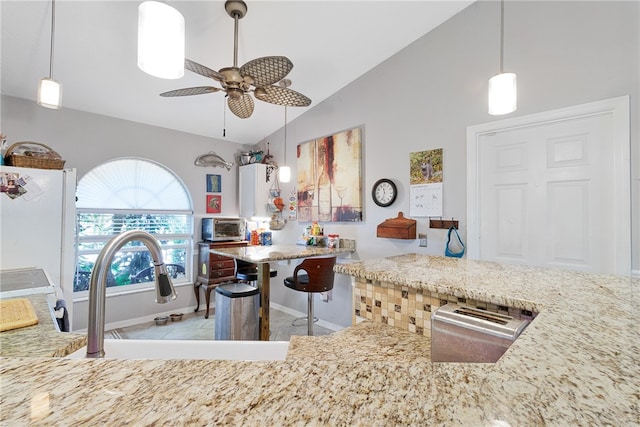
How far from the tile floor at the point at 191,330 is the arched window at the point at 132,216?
54cm

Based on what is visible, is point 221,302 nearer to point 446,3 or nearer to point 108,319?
point 108,319

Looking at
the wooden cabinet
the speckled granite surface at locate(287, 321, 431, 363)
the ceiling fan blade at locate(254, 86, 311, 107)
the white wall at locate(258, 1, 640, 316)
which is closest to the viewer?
the speckled granite surface at locate(287, 321, 431, 363)

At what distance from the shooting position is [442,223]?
2688 millimetres

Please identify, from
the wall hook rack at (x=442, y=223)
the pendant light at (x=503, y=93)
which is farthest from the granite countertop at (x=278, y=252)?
the pendant light at (x=503, y=93)

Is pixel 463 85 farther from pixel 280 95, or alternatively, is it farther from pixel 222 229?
pixel 222 229

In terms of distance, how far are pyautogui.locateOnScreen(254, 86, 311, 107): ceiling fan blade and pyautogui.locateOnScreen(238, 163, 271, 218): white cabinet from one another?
6.95ft

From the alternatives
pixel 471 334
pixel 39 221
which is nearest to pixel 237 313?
pixel 39 221

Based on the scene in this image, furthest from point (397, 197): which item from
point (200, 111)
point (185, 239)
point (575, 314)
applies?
point (185, 239)

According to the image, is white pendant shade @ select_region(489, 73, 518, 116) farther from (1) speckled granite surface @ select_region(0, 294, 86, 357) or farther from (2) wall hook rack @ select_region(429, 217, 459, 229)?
(1) speckled granite surface @ select_region(0, 294, 86, 357)

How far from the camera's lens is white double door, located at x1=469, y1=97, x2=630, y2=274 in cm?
196

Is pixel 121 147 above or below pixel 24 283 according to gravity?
above

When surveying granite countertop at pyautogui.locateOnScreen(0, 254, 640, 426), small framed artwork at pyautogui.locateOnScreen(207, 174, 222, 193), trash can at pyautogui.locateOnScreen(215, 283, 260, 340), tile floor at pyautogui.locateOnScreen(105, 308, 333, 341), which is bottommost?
tile floor at pyautogui.locateOnScreen(105, 308, 333, 341)

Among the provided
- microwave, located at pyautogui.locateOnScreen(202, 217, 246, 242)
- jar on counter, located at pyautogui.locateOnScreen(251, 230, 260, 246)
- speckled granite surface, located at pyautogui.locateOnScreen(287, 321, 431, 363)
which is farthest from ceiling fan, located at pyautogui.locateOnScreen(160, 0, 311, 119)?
jar on counter, located at pyautogui.locateOnScreen(251, 230, 260, 246)

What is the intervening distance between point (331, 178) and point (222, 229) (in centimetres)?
173
